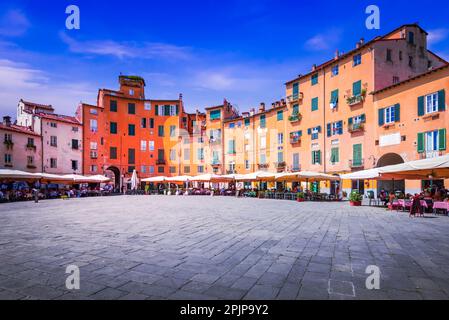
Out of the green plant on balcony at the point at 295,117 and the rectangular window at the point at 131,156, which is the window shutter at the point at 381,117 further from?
the rectangular window at the point at 131,156

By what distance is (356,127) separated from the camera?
1024 inches

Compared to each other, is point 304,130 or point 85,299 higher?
point 304,130

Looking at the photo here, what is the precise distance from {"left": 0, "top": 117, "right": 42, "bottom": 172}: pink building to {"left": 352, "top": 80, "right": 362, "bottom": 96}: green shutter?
3687cm

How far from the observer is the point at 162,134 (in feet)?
151

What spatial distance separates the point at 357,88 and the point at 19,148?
1482 inches

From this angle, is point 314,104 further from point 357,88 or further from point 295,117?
point 357,88

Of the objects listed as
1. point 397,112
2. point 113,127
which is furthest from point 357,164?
point 113,127

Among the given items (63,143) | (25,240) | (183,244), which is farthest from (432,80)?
(63,143)

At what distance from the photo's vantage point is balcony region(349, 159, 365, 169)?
25684mm

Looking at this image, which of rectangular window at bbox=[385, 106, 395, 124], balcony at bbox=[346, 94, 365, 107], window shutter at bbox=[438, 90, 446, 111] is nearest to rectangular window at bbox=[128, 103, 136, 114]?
balcony at bbox=[346, 94, 365, 107]

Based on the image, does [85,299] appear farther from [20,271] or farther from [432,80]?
[432,80]

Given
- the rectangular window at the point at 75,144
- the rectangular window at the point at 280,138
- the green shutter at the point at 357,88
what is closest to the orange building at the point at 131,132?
the rectangular window at the point at 75,144

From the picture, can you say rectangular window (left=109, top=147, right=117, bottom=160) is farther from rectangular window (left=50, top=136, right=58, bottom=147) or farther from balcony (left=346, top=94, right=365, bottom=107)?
balcony (left=346, top=94, right=365, bottom=107)
